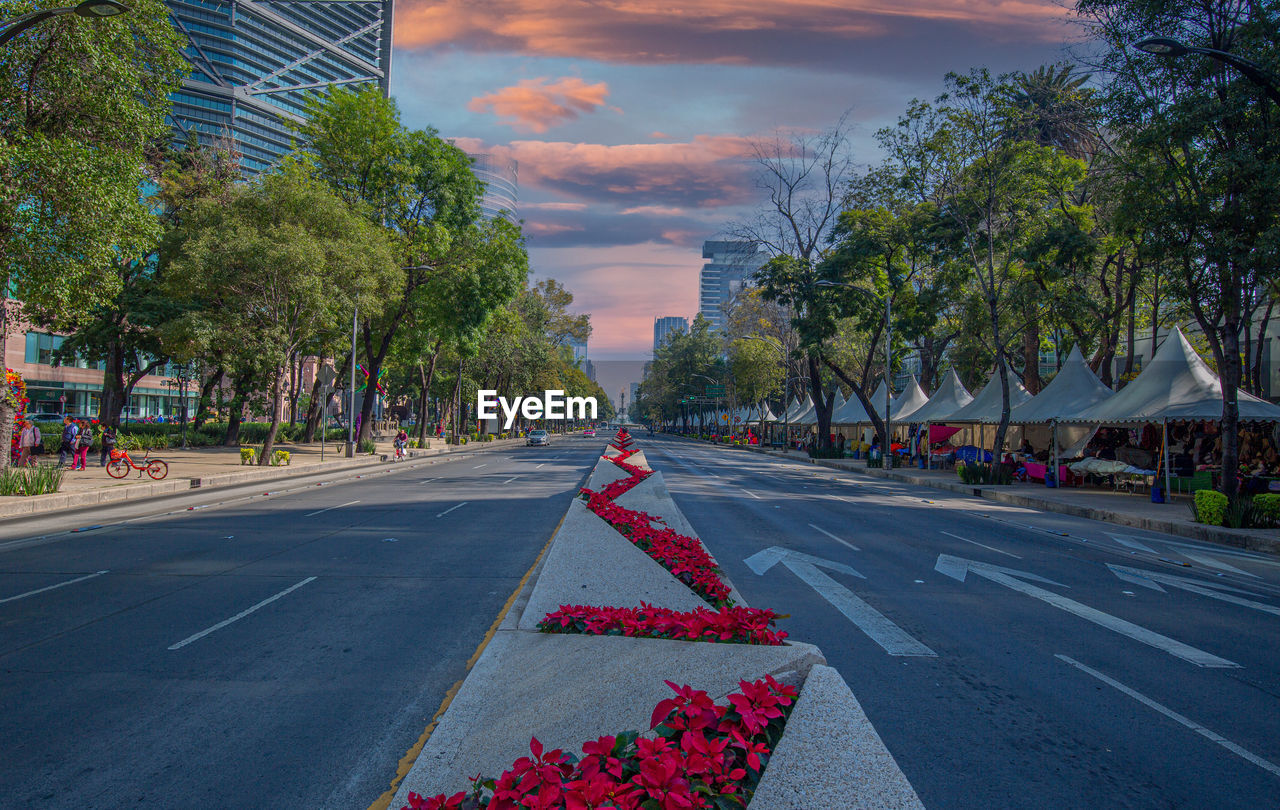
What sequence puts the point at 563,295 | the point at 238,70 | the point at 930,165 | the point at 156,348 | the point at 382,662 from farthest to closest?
the point at 238,70 < the point at 563,295 < the point at 156,348 < the point at 930,165 < the point at 382,662

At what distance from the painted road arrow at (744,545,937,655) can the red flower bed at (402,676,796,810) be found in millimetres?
4136

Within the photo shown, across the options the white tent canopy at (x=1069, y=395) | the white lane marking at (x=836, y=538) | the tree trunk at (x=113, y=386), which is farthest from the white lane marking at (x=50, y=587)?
the tree trunk at (x=113, y=386)

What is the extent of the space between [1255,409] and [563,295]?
67.7 m

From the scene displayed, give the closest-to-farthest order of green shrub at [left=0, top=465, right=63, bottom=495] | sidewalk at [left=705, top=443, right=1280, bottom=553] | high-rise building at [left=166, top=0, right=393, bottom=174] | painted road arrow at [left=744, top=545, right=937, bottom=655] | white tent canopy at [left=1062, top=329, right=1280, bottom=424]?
painted road arrow at [left=744, top=545, right=937, bottom=655] < sidewalk at [left=705, top=443, right=1280, bottom=553] < green shrub at [left=0, top=465, right=63, bottom=495] < white tent canopy at [left=1062, top=329, right=1280, bottom=424] < high-rise building at [left=166, top=0, right=393, bottom=174]

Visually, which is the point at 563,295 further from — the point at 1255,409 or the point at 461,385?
the point at 1255,409

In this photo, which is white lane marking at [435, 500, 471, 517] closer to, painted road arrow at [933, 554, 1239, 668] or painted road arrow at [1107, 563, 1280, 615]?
painted road arrow at [933, 554, 1239, 668]

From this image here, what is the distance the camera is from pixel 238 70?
130 m

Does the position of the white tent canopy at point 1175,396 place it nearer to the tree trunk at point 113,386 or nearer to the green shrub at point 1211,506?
the green shrub at point 1211,506

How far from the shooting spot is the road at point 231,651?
14.5 ft

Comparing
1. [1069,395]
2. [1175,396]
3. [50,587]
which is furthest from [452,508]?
[1069,395]

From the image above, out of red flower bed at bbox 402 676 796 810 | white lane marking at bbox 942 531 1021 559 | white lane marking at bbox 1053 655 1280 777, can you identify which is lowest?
white lane marking at bbox 942 531 1021 559

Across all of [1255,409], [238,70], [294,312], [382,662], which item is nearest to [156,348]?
[294,312]

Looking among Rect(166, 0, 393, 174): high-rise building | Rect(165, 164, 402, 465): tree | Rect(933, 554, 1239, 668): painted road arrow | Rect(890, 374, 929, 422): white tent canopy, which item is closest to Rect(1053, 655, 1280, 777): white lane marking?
Rect(933, 554, 1239, 668): painted road arrow

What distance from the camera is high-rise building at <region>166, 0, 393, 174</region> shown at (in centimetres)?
12281
